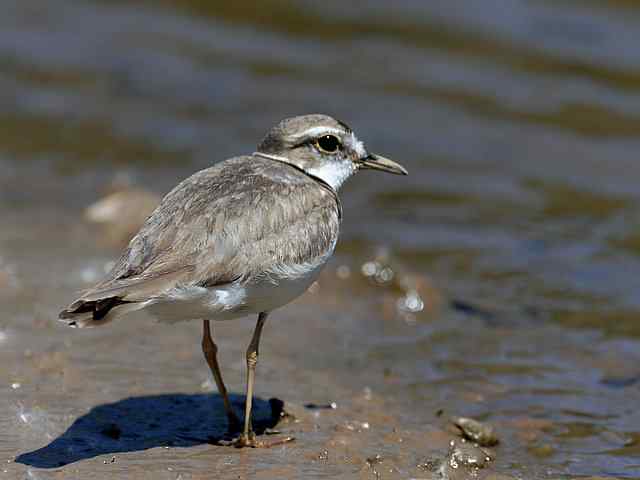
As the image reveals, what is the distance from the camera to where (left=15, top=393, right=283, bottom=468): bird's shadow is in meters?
4.79

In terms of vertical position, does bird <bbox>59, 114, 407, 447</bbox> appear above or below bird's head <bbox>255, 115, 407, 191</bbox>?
below

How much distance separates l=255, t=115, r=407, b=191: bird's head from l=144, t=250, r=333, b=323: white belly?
2.89 feet

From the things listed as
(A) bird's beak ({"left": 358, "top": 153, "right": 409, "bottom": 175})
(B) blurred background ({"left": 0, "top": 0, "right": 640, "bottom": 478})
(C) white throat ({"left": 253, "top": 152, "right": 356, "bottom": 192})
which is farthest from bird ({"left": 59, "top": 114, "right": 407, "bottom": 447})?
(B) blurred background ({"left": 0, "top": 0, "right": 640, "bottom": 478})

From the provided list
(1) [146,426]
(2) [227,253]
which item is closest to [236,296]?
(2) [227,253]

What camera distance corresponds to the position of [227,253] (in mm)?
4816

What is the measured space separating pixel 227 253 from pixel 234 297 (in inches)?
8.4

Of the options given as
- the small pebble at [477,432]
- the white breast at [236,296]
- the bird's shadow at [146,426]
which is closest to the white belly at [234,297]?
the white breast at [236,296]

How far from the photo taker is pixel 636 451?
226 inches

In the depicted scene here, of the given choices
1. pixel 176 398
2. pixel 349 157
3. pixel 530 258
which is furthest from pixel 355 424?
pixel 530 258

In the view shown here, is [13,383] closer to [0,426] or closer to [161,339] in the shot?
[0,426]

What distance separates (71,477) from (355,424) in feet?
5.79

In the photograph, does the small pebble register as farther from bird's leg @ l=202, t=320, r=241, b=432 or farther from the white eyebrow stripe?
the white eyebrow stripe

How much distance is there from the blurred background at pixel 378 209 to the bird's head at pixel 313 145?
54.4 inches

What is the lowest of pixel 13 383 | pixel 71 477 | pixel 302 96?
pixel 71 477
